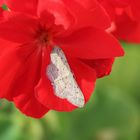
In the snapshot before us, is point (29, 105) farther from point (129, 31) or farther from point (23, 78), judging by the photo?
point (129, 31)

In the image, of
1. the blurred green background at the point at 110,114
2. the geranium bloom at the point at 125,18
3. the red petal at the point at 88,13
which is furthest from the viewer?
the blurred green background at the point at 110,114

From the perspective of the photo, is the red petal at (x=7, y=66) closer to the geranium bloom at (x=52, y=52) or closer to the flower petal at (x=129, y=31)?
the geranium bloom at (x=52, y=52)

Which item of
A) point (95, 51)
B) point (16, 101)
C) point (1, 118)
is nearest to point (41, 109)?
point (16, 101)

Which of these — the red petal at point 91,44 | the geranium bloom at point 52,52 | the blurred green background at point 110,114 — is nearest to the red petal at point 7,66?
the geranium bloom at point 52,52

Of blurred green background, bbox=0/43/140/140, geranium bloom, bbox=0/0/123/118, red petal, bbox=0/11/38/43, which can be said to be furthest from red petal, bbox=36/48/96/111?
blurred green background, bbox=0/43/140/140

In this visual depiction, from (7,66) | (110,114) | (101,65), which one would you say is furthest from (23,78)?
(110,114)

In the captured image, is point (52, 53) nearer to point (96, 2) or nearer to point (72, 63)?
point (72, 63)
